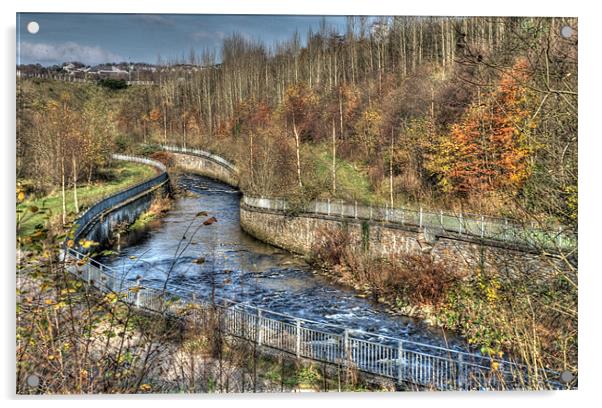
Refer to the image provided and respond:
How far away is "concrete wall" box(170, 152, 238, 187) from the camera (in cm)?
1067

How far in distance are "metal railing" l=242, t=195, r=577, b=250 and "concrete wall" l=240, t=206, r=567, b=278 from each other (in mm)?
143

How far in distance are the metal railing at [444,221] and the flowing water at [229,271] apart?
0.99m

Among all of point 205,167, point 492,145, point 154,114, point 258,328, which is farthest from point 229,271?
point 492,145

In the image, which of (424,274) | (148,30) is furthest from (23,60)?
(424,274)

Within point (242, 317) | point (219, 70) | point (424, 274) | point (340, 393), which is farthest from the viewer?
point (424, 274)

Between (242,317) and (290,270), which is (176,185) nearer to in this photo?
(290,270)

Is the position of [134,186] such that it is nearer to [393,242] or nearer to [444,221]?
[393,242]

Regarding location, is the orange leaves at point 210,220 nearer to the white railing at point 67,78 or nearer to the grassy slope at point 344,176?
the grassy slope at point 344,176

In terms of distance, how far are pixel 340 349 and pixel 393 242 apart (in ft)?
12.7

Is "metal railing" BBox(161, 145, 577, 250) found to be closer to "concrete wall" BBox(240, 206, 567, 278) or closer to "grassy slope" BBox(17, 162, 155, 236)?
"concrete wall" BBox(240, 206, 567, 278)

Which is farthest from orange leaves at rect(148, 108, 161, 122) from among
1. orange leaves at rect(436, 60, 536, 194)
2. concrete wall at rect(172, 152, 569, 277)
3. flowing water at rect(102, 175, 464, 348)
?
orange leaves at rect(436, 60, 536, 194)

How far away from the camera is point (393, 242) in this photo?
38.3 feet

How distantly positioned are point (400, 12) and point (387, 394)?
15.5 feet

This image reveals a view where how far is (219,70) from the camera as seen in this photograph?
9.30 metres
